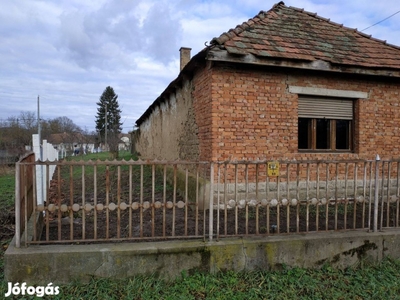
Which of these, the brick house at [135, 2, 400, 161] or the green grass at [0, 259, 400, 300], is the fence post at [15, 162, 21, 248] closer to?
the green grass at [0, 259, 400, 300]

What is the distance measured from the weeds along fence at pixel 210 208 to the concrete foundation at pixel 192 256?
154mm

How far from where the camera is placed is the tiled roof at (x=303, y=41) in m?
6.32

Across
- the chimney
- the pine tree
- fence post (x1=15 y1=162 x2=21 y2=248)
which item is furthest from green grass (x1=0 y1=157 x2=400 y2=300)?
the pine tree

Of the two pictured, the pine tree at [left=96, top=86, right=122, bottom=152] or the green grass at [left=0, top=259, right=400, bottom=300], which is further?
the pine tree at [left=96, top=86, right=122, bottom=152]

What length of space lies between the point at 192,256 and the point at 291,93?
15.4 feet

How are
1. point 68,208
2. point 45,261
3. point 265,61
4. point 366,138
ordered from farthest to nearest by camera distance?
1. point 366,138
2. point 265,61
3. point 68,208
4. point 45,261

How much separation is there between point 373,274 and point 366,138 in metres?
4.39

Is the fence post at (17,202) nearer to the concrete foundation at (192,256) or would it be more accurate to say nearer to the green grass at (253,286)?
the concrete foundation at (192,256)

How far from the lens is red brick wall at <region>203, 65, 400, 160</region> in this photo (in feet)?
21.1

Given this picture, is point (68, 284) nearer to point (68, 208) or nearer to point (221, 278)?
point (68, 208)

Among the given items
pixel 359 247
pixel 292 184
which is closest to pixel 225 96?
pixel 292 184

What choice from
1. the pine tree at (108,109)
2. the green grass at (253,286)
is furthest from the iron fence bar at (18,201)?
the pine tree at (108,109)

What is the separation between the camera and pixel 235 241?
12.7 feet

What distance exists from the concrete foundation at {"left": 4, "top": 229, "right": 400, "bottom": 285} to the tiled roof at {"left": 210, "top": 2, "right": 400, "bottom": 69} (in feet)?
12.4
